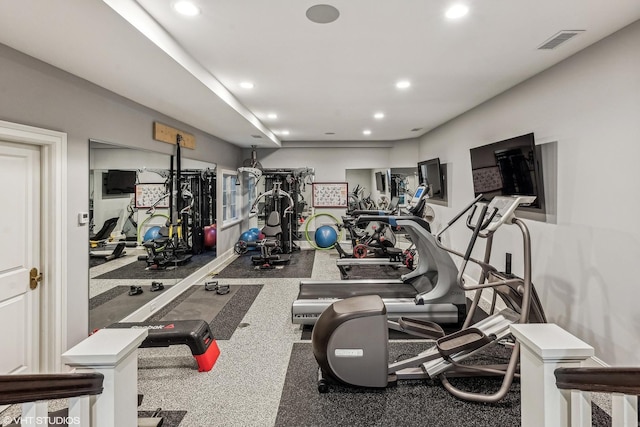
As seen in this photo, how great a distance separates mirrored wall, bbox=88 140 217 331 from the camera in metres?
3.12

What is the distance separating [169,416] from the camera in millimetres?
2182

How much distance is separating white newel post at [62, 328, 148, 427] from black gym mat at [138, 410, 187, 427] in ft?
3.64

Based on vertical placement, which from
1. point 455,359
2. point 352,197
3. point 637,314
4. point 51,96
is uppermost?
point 51,96

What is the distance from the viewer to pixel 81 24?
1987 mm

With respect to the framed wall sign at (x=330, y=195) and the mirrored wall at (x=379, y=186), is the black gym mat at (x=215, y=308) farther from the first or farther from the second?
the mirrored wall at (x=379, y=186)

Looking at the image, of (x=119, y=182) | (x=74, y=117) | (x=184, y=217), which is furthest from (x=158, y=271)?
(x=74, y=117)

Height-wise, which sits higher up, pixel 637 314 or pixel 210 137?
pixel 210 137

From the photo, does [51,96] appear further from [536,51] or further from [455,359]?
[536,51]

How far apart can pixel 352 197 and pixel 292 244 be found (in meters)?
1.99

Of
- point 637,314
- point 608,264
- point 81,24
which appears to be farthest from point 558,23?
point 81,24

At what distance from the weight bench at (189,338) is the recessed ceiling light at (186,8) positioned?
2.40 metres

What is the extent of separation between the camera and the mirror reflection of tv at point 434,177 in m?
5.90

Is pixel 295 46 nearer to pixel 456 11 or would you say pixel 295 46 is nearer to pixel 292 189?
pixel 456 11

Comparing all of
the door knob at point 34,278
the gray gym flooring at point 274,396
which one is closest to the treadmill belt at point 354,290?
the gray gym flooring at point 274,396
